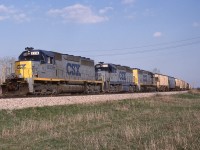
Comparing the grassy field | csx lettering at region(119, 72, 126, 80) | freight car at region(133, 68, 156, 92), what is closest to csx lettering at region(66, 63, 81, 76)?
csx lettering at region(119, 72, 126, 80)

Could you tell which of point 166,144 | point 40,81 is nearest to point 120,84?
point 40,81

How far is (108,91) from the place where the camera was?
41344 millimetres

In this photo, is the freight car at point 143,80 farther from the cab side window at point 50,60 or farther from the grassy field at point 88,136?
the grassy field at point 88,136

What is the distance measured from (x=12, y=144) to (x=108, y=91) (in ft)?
102

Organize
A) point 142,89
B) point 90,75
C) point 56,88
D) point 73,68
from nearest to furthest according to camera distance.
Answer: point 56,88 < point 73,68 < point 90,75 < point 142,89

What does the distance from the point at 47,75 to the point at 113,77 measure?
16314mm

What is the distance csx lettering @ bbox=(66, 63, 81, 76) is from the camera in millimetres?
32094

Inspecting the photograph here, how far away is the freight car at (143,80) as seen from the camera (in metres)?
53.7

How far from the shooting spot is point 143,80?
186 ft

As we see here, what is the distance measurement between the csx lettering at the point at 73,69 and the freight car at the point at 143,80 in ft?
67.1

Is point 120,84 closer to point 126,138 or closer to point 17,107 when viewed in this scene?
point 17,107

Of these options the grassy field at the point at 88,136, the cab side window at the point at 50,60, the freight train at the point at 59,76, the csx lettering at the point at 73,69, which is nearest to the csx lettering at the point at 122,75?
the freight train at the point at 59,76

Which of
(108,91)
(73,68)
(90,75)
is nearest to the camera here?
(73,68)

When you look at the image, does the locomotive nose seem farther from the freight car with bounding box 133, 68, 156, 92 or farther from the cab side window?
the freight car with bounding box 133, 68, 156, 92
